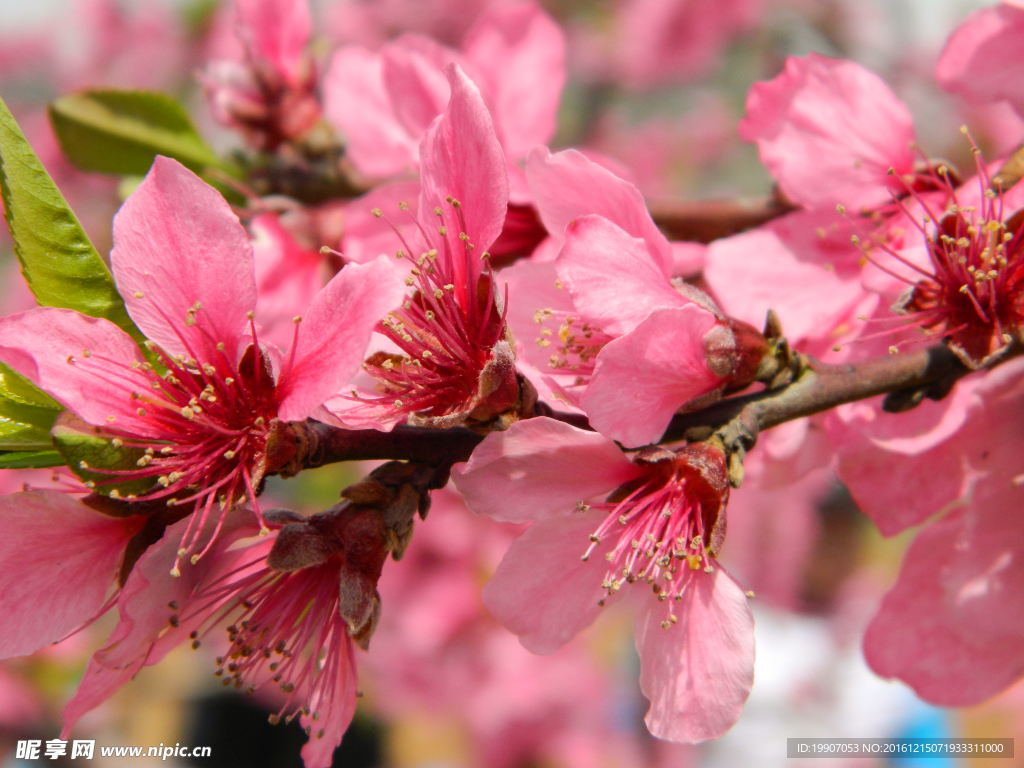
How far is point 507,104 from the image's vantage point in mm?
754

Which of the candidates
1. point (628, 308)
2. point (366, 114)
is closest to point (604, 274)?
point (628, 308)

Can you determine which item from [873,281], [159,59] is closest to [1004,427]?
[873,281]

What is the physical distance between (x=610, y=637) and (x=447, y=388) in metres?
2.35

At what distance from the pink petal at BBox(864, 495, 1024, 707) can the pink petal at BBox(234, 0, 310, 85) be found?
33.6 inches

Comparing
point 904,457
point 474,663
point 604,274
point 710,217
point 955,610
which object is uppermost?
point 604,274

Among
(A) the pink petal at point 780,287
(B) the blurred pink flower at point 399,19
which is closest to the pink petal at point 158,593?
(A) the pink petal at point 780,287

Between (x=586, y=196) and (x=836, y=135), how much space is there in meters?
0.28

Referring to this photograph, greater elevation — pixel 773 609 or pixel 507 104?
pixel 507 104

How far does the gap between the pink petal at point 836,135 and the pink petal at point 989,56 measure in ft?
0.23

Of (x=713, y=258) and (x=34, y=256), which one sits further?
(x=713, y=258)

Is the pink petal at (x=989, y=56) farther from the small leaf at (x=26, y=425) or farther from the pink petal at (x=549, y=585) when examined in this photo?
the small leaf at (x=26, y=425)

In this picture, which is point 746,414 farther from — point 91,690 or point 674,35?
point 674,35

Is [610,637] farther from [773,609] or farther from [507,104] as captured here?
[507,104]

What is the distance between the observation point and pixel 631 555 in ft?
1.57
